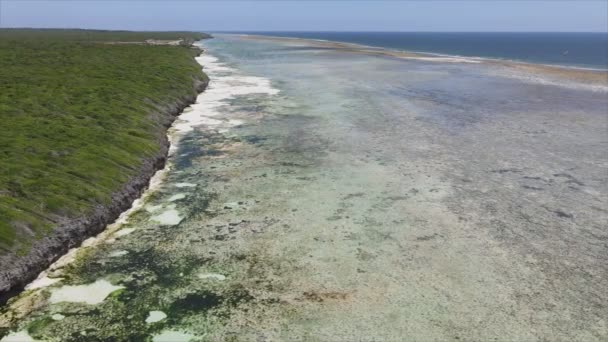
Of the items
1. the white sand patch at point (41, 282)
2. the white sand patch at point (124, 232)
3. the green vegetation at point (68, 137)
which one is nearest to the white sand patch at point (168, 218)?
the white sand patch at point (124, 232)

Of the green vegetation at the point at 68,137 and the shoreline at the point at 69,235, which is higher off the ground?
the green vegetation at the point at 68,137

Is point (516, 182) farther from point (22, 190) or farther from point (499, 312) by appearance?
point (22, 190)

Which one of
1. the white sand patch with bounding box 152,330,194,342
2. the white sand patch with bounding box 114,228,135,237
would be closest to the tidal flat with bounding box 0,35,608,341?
the white sand patch with bounding box 152,330,194,342

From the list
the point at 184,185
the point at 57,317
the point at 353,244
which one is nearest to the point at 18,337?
the point at 57,317

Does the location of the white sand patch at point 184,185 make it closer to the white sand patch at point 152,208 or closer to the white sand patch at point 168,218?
the white sand patch at point 152,208

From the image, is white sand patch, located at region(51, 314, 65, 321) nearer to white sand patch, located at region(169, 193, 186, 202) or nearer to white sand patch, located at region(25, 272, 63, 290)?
white sand patch, located at region(25, 272, 63, 290)

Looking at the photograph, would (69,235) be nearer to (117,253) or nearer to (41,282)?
(117,253)
